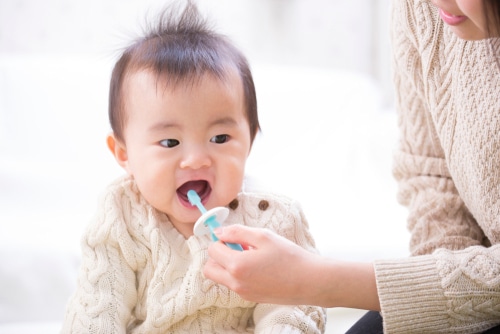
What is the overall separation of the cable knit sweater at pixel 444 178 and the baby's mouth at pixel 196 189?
11.7 inches

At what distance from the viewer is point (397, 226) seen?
1.84 m

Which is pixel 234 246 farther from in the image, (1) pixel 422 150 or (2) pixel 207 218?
(1) pixel 422 150

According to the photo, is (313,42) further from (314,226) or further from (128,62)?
(128,62)

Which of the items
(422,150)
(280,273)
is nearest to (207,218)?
(280,273)

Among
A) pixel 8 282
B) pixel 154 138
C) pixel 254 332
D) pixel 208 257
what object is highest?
pixel 154 138

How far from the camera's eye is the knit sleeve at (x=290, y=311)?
1.03m

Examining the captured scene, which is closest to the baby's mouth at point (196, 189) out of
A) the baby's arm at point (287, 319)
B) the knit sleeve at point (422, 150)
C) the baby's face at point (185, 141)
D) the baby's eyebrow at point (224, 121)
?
the baby's face at point (185, 141)

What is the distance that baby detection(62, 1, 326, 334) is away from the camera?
105cm

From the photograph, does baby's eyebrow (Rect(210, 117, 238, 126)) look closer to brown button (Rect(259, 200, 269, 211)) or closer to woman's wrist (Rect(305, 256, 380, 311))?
brown button (Rect(259, 200, 269, 211))

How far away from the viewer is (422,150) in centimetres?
127

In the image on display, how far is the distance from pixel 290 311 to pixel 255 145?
4.11 ft

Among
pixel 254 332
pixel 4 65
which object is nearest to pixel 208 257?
pixel 254 332

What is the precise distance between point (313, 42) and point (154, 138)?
2.11 meters

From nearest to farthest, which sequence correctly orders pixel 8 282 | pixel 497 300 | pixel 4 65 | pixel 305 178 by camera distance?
1. pixel 497 300
2. pixel 8 282
3. pixel 305 178
4. pixel 4 65
